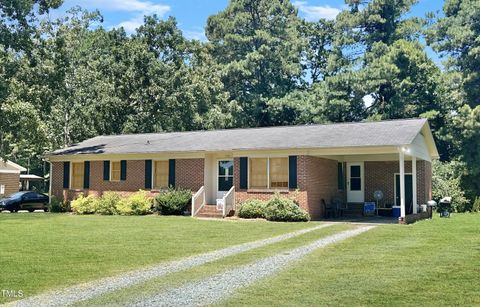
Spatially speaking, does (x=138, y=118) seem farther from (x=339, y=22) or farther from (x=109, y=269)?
(x=109, y=269)

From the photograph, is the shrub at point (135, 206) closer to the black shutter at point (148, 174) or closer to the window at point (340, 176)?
the black shutter at point (148, 174)

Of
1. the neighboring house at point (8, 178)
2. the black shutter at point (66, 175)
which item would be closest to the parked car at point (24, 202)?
the black shutter at point (66, 175)

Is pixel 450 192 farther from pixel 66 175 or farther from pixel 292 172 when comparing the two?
pixel 66 175

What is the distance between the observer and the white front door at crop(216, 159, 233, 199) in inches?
947

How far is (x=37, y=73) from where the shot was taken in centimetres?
3033

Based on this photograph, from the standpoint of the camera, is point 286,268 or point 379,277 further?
point 286,268

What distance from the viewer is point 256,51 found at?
1812 inches

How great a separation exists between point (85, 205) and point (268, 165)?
9.42m

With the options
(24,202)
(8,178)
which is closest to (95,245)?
(24,202)

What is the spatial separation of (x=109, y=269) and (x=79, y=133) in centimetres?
3073

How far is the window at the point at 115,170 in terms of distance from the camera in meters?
26.2

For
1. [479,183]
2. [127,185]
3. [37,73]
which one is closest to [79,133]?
[37,73]

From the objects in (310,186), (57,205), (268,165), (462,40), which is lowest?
(57,205)

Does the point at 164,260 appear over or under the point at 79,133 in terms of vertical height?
Result: under
